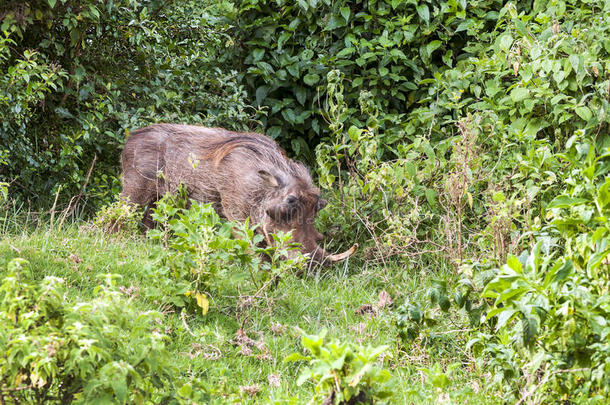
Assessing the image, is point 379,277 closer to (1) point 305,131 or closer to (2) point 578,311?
(2) point 578,311

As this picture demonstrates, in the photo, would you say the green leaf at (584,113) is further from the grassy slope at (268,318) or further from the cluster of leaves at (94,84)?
the cluster of leaves at (94,84)

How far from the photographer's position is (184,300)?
4.27 m

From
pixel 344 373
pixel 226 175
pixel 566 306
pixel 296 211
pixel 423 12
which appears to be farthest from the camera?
pixel 423 12

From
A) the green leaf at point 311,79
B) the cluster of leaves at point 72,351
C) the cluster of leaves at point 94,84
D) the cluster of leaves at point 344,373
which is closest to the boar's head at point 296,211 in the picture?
the cluster of leaves at point 94,84

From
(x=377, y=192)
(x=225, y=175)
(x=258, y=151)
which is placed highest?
(x=258, y=151)

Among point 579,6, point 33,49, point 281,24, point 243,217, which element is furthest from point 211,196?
point 579,6

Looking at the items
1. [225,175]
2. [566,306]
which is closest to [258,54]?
[225,175]

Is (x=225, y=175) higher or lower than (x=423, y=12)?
lower

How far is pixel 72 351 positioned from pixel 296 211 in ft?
11.8

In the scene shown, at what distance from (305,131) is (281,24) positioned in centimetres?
122

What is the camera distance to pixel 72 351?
7.60 ft

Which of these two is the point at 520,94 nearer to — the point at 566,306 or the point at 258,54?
the point at 566,306

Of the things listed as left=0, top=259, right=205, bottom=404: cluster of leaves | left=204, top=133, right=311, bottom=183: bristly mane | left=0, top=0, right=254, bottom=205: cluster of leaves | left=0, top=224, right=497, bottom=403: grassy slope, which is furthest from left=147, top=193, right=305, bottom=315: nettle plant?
left=0, top=0, right=254, bottom=205: cluster of leaves

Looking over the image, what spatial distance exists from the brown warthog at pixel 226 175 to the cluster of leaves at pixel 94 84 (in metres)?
0.34
